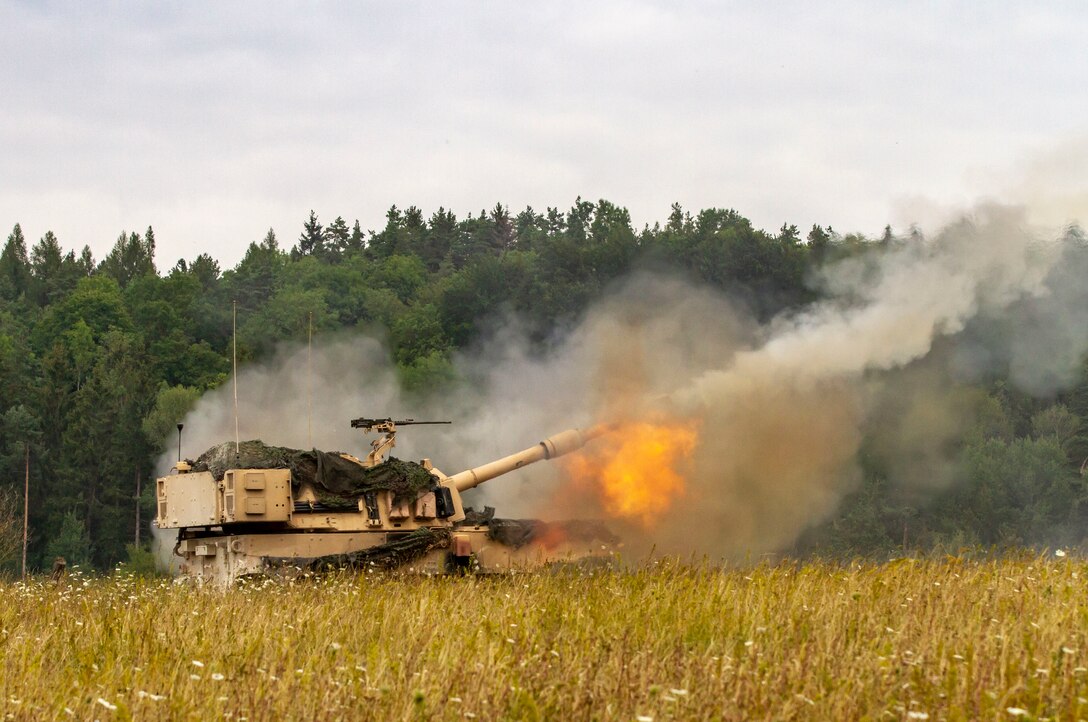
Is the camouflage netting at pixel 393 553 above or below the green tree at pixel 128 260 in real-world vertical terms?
below

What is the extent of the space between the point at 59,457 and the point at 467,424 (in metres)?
31.2

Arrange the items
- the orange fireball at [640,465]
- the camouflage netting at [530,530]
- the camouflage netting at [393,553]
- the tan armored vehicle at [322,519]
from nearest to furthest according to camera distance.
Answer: the camouflage netting at [393,553]
the tan armored vehicle at [322,519]
the camouflage netting at [530,530]
the orange fireball at [640,465]

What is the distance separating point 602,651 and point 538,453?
17.8 metres

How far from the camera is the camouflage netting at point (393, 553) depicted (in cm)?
2008

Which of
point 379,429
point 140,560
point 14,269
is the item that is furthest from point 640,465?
point 14,269

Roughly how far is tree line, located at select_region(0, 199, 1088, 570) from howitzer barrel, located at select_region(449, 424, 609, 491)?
30.7 feet

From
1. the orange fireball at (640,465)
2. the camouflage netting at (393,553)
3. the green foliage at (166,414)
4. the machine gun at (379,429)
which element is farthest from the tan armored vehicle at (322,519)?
the green foliage at (166,414)

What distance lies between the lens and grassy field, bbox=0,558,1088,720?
7.31 meters

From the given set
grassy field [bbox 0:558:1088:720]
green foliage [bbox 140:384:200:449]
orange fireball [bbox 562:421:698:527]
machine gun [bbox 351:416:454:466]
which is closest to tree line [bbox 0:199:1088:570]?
green foliage [bbox 140:384:200:449]

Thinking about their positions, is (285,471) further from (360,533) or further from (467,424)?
(467,424)

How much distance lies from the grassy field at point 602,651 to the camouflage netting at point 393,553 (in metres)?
7.28

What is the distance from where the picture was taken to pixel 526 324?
62.9 metres

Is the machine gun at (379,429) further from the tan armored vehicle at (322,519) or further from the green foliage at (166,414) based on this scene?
the green foliage at (166,414)

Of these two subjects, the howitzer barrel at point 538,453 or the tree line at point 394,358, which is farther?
the tree line at point 394,358
